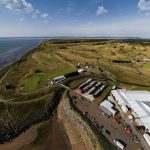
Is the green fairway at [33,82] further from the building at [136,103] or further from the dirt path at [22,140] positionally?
the building at [136,103]

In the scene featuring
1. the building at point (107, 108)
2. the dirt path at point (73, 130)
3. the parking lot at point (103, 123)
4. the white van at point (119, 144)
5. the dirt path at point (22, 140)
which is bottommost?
the dirt path at point (22, 140)

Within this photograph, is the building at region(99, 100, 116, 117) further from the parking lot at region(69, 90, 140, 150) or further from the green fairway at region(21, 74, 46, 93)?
the green fairway at region(21, 74, 46, 93)

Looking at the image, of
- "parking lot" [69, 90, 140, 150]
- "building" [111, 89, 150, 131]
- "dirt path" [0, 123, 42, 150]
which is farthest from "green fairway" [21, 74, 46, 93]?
"building" [111, 89, 150, 131]

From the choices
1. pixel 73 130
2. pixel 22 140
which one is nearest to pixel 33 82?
pixel 22 140

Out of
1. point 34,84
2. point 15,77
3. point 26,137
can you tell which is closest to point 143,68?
point 34,84

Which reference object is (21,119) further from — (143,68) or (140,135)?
(143,68)

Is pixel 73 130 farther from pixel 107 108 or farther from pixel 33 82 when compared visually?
pixel 33 82

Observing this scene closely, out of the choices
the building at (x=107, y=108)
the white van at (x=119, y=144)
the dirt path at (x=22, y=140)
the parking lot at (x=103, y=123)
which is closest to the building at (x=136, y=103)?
the building at (x=107, y=108)
